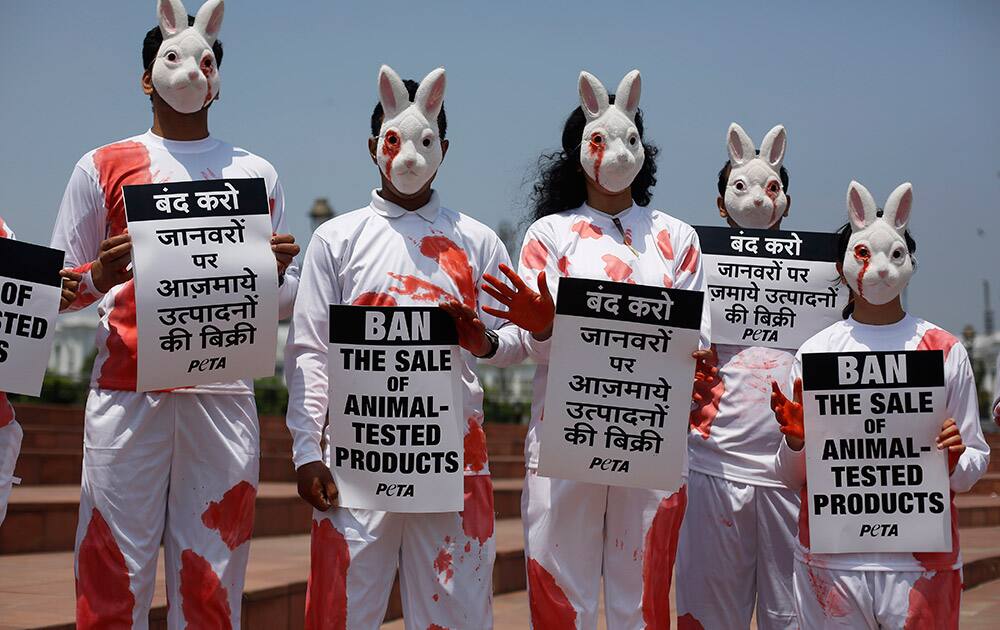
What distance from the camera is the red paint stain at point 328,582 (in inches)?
162

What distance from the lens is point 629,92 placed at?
15.4 feet

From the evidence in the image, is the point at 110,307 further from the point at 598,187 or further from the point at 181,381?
the point at 598,187

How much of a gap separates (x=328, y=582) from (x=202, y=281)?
3.51 ft

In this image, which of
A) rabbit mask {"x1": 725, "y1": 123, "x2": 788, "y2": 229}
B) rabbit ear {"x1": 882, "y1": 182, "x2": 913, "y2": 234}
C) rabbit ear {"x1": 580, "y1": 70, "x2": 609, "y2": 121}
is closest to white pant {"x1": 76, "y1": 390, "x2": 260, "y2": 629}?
rabbit ear {"x1": 580, "y1": 70, "x2": 609, "y2": 121}

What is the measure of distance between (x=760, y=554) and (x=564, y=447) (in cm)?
135

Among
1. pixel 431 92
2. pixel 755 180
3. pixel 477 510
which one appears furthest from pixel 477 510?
pixel 755 180

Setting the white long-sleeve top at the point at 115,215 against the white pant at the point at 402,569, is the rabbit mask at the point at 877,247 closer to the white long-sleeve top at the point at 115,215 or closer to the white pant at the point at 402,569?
the white pant at the point at 402,569

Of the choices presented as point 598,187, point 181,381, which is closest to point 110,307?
point 181,381

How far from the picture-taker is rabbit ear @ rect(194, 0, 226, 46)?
4371 millimetres

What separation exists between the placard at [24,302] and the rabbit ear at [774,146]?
10.1ft

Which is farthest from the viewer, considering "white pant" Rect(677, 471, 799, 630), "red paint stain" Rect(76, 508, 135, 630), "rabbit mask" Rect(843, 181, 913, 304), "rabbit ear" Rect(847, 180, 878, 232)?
"white pant" Rect(677, 471, 799, 630)

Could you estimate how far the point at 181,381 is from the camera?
4.10 meters

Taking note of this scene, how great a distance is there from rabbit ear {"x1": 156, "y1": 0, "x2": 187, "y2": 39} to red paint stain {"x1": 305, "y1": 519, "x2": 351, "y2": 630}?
1758mm

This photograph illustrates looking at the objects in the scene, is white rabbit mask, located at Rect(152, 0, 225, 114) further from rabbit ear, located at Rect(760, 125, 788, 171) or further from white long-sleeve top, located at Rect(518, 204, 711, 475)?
rabbit ear, located at Rect(760, 125, 788, 171)
